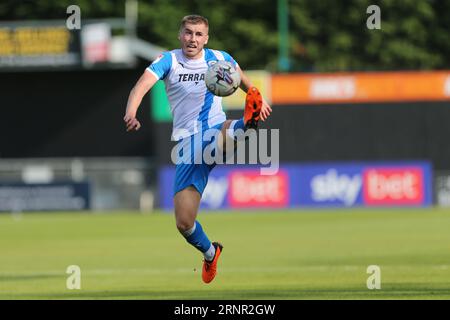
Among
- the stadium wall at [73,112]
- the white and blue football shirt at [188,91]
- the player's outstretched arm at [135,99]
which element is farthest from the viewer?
the stadium wall at [73,112]

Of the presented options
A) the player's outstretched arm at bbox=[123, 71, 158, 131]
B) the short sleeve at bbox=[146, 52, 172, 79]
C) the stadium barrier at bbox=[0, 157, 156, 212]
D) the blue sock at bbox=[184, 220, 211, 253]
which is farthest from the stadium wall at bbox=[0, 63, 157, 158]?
the player's outstretched arm at bbox=[123, 71, 158, 131]

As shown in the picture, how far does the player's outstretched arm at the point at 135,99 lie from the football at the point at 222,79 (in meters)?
0.56

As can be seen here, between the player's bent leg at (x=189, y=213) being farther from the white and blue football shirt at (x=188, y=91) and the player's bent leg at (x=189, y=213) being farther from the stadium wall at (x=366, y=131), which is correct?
the stadium wall at (x=366, y=131)

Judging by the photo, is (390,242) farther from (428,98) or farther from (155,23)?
(155,23)

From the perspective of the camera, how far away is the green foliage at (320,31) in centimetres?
5647

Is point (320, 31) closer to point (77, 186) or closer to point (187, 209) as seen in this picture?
point (77, 186)

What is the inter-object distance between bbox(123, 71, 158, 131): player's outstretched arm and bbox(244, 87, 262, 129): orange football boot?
944mm

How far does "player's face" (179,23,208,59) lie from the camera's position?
12.1 meters

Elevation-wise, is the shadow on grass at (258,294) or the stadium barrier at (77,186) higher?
the stadium barrier at (77,186)

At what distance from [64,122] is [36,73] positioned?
6.50 feet

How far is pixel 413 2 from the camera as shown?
5634 centimetres

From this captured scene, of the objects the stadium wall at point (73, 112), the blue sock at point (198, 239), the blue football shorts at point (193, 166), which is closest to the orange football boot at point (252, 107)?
the blue football shorts at point (193, 166)

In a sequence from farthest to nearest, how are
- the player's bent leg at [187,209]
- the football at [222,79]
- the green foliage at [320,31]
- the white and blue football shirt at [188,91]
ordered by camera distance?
the green foliage at [320,31] < the player's bent leg at [187,209] < the white and blue football shirt at [188,91] < the football at [222,79]

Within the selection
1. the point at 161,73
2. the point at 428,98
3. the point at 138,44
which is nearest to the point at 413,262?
the point at 161,73
